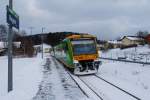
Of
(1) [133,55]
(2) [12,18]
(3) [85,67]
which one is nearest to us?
(2) [12,18]

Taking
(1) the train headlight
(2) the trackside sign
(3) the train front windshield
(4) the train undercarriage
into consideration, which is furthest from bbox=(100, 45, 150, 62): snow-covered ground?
(2) the trackside sign

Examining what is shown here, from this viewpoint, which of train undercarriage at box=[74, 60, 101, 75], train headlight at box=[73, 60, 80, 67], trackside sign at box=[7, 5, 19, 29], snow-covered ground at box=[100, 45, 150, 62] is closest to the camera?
trackside sign at box=[7, 5, 19, 29]

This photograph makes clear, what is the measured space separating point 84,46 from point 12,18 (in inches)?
453

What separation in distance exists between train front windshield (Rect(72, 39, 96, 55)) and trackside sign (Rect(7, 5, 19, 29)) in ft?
33.5

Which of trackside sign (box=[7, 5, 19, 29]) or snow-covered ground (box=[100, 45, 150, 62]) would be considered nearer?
trackside sign (box=[7, 5, 19, 29])

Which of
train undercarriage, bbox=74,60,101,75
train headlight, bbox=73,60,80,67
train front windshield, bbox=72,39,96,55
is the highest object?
train front windshield, bbox=72,39,96,55

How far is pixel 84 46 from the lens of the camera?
23.9 metres

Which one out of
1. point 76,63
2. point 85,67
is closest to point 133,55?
point 85,67

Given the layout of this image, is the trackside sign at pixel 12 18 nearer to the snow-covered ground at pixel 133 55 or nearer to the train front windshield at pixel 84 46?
the train front windshield at pixel 84 46

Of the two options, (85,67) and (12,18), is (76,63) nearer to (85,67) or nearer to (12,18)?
(85,67)

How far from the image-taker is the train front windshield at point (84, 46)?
2355 cm

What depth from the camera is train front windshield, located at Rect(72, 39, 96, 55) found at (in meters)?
23.5

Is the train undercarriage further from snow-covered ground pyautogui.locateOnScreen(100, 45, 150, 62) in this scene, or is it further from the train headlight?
snow-covered ground pyautogui.locateOnScreen(100, 45, 150, 62)

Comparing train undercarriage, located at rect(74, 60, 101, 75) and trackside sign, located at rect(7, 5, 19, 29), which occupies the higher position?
trackside sign, located at rect(7, 5, 19, 29)
